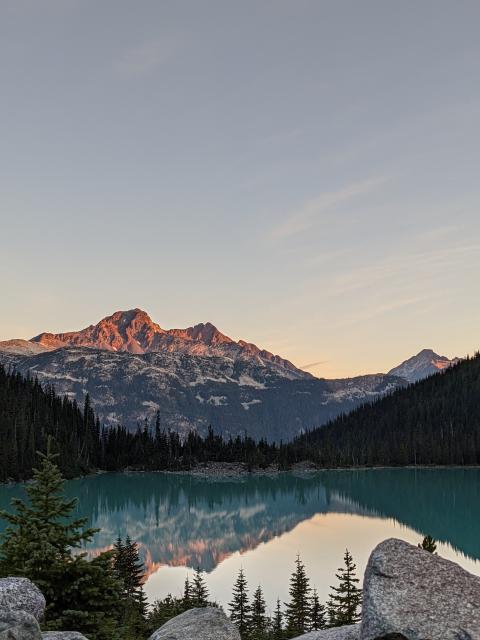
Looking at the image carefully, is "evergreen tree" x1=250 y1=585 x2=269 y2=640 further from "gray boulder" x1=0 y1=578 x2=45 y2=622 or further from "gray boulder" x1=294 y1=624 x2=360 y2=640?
"gray boulder" x1=0 y1=578 x2=45 y2=622

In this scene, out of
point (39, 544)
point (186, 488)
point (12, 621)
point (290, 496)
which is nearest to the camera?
point (12, 621)

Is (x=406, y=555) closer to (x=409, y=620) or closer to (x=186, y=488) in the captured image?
(x=409, y=620)

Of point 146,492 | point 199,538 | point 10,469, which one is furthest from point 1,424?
point 199,538

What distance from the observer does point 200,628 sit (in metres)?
15.4

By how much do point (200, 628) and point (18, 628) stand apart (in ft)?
18.3

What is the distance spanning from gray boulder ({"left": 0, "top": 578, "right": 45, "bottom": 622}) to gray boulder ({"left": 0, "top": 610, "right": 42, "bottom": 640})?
195 centimetres

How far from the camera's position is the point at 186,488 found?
189750 millimetres

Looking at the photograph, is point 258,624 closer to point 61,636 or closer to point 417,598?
point 61,636

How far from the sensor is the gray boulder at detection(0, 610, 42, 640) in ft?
36.3

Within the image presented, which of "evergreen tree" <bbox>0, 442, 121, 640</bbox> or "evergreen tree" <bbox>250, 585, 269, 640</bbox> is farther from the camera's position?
"evergreen tree" <bbox>250, 585, 269, 640</bbox>

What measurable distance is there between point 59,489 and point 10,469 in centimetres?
16316

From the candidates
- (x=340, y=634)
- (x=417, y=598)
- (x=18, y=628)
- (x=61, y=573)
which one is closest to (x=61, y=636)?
(x=18, y=628)

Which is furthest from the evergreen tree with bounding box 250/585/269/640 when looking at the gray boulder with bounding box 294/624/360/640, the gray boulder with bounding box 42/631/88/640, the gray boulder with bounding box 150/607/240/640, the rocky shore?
the rocky shore

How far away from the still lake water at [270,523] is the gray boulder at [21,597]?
4109 cm
